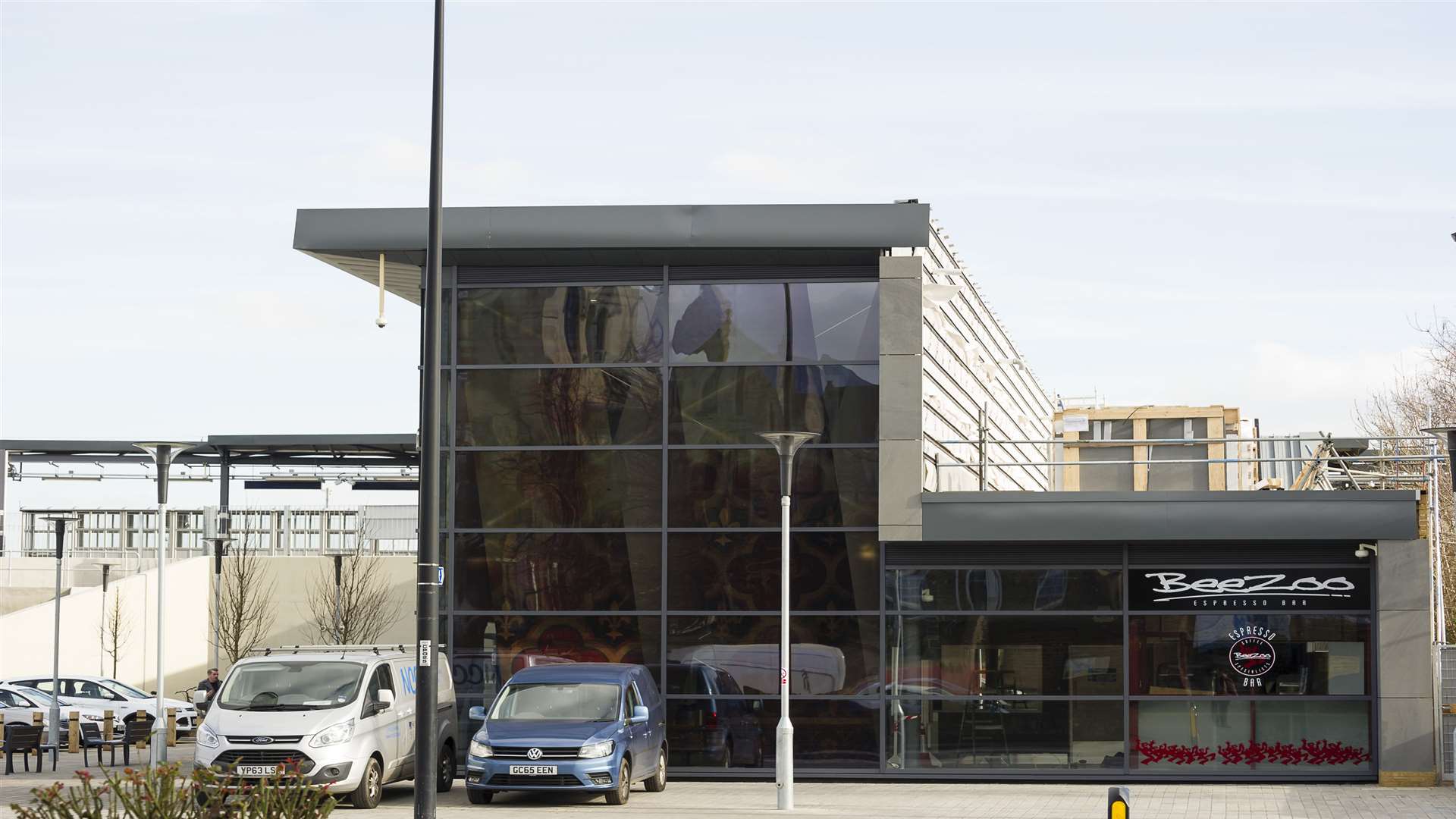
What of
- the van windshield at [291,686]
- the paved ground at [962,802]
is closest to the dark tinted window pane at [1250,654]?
the paved ground at [962,802]

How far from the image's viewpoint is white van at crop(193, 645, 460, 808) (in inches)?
778

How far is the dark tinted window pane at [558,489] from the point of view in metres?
24.4

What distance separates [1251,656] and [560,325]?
10.9 m

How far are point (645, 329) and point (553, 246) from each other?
1802 mm

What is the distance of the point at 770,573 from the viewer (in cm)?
2403

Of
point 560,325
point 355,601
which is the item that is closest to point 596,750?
point 560,325

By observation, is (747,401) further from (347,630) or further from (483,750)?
(347,630)

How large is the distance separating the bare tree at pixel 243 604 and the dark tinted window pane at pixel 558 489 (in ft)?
86.9

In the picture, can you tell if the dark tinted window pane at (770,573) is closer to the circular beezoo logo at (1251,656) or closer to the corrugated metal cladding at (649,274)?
the corrugated metal cladding at (649,274)

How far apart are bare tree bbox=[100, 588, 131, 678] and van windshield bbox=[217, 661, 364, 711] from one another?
30111 mm

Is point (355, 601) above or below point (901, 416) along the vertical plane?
below

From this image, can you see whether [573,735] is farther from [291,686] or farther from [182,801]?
[182,801]

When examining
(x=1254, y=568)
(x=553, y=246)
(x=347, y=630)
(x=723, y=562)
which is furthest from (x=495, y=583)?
(x=347, y=630)

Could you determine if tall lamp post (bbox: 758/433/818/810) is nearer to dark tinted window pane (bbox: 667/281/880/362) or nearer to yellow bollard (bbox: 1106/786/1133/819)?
dark tinted window pane (bbox: 667/281/880/362)
